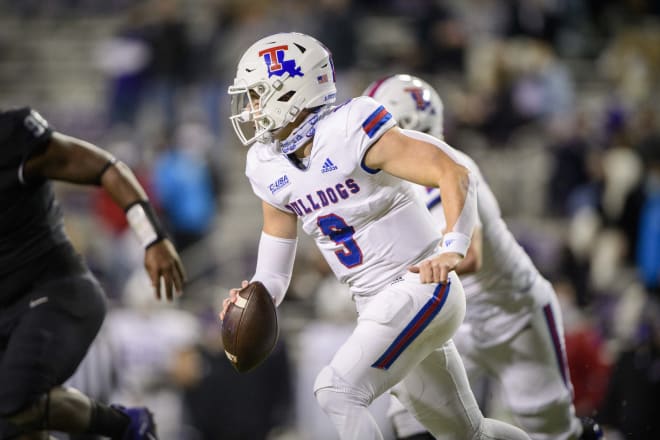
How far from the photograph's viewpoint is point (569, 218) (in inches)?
385

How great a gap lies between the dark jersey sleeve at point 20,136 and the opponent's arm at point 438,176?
139 cm

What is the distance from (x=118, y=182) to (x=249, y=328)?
0.89 m

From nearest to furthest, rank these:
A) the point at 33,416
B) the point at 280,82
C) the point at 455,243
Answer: the point at 455,243, the point at 280,82, the point at 33,416

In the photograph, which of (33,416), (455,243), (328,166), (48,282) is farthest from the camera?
(48,282)

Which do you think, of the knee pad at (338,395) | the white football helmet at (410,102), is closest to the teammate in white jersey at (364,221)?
the knee pad at (338,395)

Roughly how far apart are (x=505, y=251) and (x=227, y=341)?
59.9 inches

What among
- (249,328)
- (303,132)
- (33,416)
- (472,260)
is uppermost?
(303,132)

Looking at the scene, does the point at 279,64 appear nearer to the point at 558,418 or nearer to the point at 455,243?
the point at 455,243

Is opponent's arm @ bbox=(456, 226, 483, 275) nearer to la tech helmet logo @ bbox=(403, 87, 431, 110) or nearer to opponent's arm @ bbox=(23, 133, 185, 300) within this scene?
la tech helmet logo @ bbox=(403, 87, 431, 110)

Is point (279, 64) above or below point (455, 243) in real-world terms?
above

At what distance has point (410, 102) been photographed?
5062 mm

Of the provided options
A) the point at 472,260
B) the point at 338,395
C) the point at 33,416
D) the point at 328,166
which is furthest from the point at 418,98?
the point at 33,416

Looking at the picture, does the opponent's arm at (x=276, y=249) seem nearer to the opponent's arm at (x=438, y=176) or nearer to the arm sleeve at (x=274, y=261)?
the arm sleeve at (x=274, y=261)

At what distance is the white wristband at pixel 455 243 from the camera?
3.72 m
